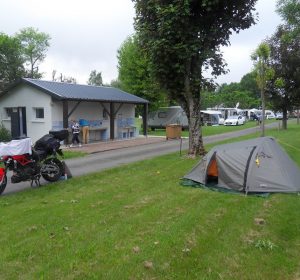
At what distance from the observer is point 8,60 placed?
4422 cm

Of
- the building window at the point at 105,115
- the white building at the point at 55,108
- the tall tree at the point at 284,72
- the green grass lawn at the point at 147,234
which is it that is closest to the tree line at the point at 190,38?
the green grass lawn at the point at 147,234

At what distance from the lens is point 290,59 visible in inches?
1297

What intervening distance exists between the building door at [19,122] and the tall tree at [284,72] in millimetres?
20583

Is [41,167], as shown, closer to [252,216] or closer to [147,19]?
[252,216]

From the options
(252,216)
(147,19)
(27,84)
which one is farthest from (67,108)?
(252,216)

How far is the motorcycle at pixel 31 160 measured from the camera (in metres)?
9.34

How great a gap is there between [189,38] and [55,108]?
409 inches

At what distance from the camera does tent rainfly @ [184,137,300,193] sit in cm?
859

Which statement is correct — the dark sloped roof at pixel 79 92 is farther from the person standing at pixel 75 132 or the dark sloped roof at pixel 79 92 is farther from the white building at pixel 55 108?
the person standing at pixel 75 132

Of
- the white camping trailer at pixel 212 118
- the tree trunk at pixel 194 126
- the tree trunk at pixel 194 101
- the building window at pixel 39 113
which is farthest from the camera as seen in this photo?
the white camping trailer at pixel 212 118

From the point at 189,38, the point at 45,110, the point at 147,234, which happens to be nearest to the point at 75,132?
the point at 45,110

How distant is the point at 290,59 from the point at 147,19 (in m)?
21.7

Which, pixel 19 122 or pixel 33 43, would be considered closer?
pixel 19 122

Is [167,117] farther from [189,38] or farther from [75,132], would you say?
[189,38]
